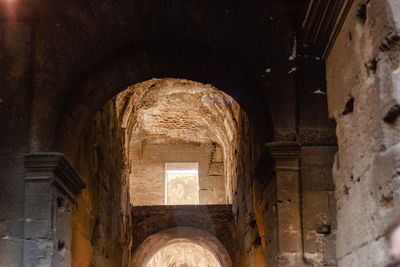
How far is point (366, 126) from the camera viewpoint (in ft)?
9.31

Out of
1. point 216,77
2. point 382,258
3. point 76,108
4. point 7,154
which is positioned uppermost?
point 216,77

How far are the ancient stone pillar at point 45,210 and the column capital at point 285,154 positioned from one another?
2137 mm

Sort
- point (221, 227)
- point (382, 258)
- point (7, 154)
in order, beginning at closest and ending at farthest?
point (382, 258) → point (7, 154) → point (221, 227)

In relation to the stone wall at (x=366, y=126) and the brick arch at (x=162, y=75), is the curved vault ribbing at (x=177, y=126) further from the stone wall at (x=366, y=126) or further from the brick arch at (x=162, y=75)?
the stone wall at (x=366, y=126)

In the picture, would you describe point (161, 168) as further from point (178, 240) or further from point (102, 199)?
point (102, 199)

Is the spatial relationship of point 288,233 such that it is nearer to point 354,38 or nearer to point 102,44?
point 102,44

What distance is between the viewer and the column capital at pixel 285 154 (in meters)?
6.38

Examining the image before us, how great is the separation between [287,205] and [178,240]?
26.5 ft

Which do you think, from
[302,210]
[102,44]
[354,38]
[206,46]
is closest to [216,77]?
[206,46]

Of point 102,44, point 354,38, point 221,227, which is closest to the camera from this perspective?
point 354,38

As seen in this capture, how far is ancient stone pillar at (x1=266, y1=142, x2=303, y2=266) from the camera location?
618 cm

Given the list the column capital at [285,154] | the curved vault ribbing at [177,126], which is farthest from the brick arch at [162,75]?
the curved vault ribbing at [177,126]

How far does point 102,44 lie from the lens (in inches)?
264

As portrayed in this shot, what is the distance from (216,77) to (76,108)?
1687 millimetres
